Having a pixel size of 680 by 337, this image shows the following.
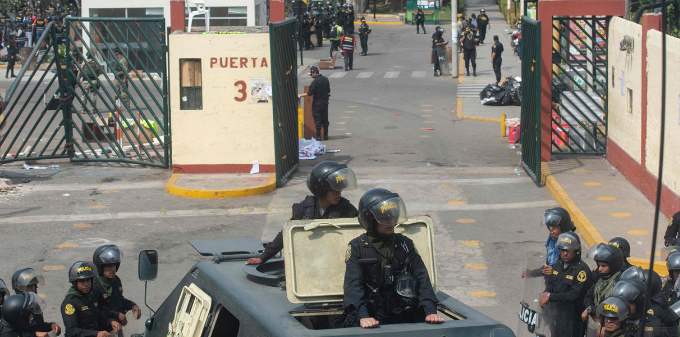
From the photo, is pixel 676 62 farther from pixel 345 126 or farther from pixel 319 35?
pixel 319 35

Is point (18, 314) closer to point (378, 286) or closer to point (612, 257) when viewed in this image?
point (378, 286)

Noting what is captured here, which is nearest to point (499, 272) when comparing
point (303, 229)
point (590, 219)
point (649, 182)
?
point (590, 219)

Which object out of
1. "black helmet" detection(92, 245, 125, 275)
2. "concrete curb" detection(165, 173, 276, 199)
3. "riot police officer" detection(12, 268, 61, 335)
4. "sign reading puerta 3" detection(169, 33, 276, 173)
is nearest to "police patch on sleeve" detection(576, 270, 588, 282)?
"black helmet" detection(92, 245, 125, 275)

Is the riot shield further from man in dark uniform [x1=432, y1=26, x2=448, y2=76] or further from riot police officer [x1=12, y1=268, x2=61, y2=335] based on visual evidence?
riot police officer [x1=12, y1=268, x2=61, y2=335]

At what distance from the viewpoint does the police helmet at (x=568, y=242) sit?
19.9ft

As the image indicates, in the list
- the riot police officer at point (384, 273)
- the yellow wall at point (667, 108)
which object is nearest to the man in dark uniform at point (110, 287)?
the riot police officer at point (384, 273)

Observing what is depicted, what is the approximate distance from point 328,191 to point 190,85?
8.55 m

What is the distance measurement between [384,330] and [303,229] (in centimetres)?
88

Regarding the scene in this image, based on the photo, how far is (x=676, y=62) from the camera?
1061 centimetres

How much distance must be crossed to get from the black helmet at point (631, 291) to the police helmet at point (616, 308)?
0.07 m

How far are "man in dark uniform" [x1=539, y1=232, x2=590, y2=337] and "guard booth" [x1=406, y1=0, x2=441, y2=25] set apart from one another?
49.9m

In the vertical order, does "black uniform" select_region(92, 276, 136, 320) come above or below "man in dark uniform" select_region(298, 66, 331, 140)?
below

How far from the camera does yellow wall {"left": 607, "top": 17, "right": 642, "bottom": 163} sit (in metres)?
12.8

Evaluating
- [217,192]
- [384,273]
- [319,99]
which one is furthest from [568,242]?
[319,99]
